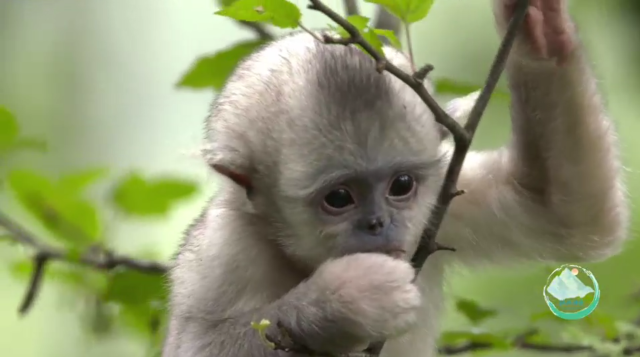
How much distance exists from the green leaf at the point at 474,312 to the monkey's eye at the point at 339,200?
0.50 metres

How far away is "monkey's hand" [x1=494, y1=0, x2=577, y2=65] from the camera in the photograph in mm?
1277

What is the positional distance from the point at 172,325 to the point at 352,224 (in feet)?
1.77

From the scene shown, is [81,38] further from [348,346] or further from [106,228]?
[348,346]

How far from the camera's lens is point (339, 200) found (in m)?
1.34

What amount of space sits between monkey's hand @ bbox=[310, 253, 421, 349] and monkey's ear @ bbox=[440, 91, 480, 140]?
27 centimetres

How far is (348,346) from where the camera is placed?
1261 mm

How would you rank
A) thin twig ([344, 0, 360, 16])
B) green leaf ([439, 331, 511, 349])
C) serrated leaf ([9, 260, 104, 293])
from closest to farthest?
green leaf ([439, 331, 511, 349])
thin twig ([344, 0, 360, 16])
serrated leaf ([9, 260, 104, 293])

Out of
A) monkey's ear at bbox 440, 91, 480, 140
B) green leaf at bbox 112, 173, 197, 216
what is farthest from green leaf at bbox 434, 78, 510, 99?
green leaf at bbox 112, 173, 197, 216

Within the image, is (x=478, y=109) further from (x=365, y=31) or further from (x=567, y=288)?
(x=567, y=288)

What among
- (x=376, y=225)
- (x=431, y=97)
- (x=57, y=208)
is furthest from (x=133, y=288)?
(x=431, y=97)

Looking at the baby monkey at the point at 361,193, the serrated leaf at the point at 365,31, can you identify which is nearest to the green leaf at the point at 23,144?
the baby monkey at the point at 361,193

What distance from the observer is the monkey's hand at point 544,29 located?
1.28 m

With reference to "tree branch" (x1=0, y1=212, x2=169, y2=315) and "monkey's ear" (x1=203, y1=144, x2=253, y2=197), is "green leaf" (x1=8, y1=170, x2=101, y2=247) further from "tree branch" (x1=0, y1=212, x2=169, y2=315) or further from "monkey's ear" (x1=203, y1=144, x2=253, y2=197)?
"monkey's ear" (x1=203, y1=144, x2=253, y2=197)

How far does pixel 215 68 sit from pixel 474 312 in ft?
2.43
